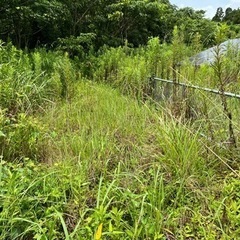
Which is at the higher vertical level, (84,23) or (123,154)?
(84,23)

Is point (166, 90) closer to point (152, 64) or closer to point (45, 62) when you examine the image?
point (152, 64)

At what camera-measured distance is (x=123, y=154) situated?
7.95 ft

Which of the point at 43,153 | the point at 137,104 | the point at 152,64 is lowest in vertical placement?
the point at 43,153

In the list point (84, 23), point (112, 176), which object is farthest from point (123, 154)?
point (84, 23)

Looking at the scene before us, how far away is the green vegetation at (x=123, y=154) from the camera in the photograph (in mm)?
1670

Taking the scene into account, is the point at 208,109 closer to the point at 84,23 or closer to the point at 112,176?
the point at 112,176

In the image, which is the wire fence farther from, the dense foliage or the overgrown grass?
the dense foliage

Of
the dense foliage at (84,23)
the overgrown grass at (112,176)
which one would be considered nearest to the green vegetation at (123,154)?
the overgrown grass at (112,176)

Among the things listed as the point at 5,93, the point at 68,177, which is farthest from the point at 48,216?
the point at 5,93

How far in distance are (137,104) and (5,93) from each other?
1.40 metres

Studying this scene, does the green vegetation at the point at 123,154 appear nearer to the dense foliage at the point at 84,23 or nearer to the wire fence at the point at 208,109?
the wire fence at the point at 208,109

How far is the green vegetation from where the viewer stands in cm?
167

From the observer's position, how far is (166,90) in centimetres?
370

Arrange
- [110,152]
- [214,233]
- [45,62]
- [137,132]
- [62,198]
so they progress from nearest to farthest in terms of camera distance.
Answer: [214,233], [62,198], [110,152], [137,132], [45,62]
